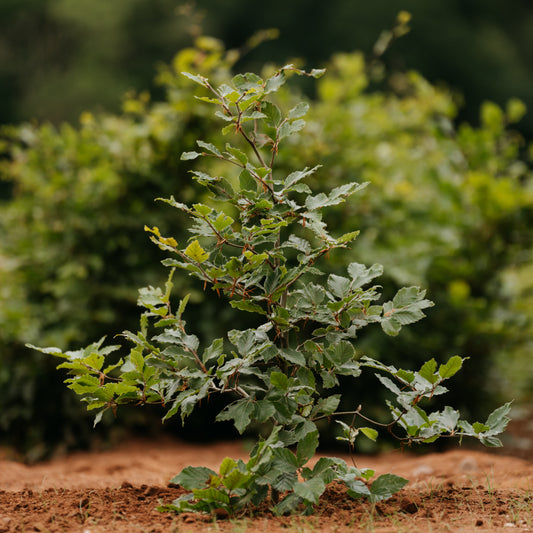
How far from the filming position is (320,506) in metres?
1.72

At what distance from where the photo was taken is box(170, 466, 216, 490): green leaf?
1.55 meters

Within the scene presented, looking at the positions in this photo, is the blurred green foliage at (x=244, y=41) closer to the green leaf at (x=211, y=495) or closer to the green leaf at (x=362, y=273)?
the green leaf at (x=362, y=273)

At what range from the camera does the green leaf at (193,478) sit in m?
1.55

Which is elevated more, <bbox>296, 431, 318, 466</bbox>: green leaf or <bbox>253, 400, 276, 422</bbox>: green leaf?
<bbox>253, 400, 276, 422</bbox>: green leaf

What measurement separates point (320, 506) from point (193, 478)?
1.39 ft

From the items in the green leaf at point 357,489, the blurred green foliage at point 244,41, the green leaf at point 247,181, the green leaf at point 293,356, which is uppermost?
the blurred green foliage at point 244,41

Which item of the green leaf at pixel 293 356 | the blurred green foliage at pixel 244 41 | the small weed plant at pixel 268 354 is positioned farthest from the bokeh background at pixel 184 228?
the blurred green foliage at pixel 244 41

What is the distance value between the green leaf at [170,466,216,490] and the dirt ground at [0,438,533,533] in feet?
0.35

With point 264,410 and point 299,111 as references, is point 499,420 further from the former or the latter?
point 299,111

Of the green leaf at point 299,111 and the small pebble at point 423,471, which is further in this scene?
the small pebble at point 423,471

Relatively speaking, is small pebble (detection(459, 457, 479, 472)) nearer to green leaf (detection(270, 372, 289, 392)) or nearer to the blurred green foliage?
green leaf (detection(270, 372, 289, 392))

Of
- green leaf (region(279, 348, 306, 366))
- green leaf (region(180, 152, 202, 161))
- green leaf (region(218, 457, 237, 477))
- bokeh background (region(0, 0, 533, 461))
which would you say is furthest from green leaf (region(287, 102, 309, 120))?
bokeh background (region(0, 0, 533, 461))

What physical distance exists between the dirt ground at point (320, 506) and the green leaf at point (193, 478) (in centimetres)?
11

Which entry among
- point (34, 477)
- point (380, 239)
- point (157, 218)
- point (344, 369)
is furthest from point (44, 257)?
point (344, 369)
